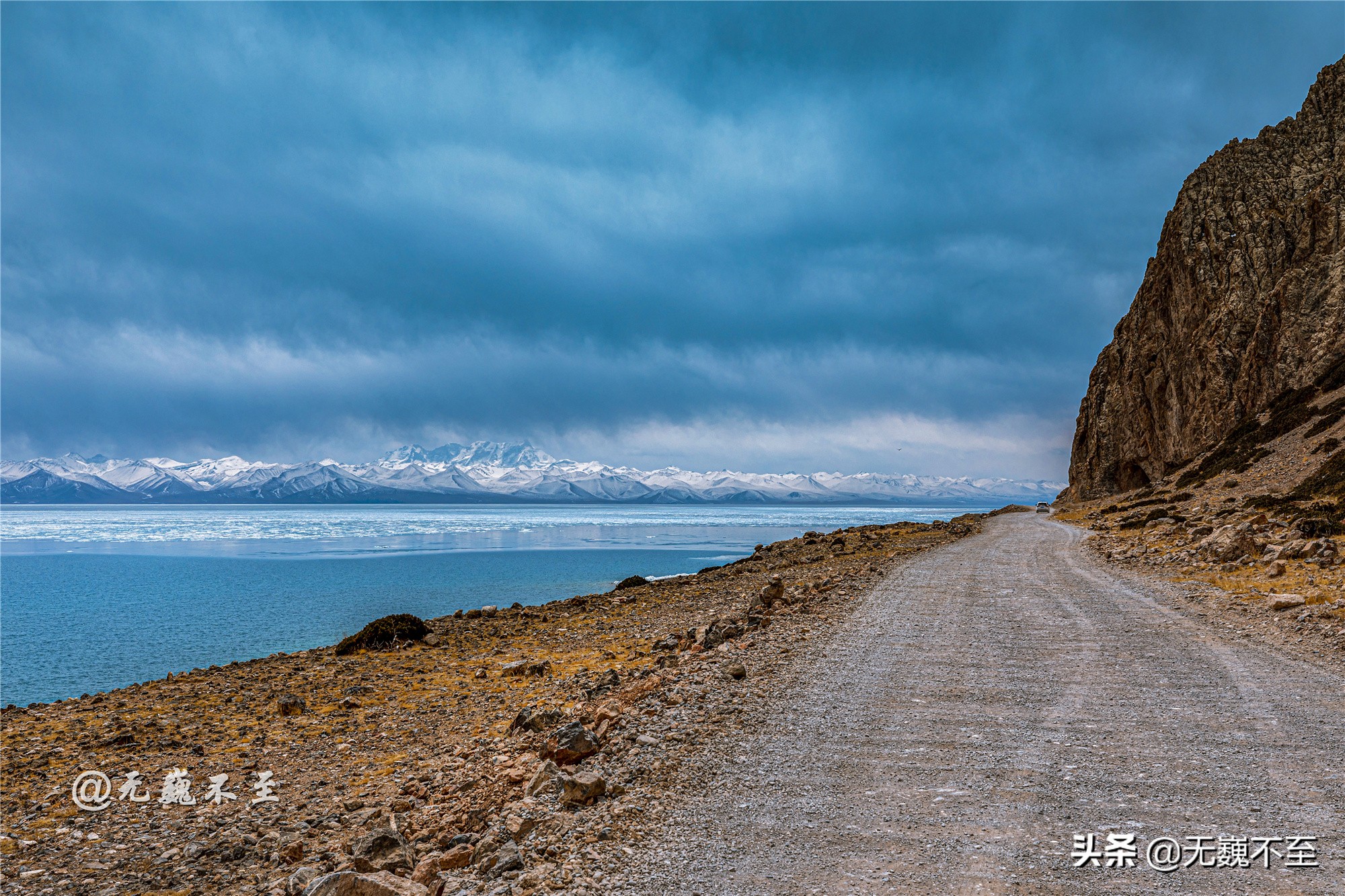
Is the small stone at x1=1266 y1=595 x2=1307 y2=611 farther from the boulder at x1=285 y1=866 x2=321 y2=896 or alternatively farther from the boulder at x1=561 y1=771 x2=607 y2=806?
the boulder at x1=285 y1=866 x2=321 y2=896

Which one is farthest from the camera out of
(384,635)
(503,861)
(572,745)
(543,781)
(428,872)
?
(384,635)

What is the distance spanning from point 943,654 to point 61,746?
45.8 ft

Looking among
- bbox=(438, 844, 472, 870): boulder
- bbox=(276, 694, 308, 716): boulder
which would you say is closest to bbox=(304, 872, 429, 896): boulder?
bbox=(438, 844, 472, 870): boulder

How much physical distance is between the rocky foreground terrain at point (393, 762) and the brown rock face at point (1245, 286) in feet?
179

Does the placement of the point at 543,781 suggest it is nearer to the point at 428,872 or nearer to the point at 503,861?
the point at 428,872

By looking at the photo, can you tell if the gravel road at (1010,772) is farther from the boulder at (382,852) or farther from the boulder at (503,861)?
the boulder at (382,852)

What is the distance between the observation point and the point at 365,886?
15.8 ft

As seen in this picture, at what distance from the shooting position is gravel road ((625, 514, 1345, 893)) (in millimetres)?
4305

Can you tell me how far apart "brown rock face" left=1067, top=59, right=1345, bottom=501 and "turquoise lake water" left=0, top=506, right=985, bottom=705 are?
43697mm

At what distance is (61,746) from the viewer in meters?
10.6

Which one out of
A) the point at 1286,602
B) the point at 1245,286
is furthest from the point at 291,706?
the point at 1245,286

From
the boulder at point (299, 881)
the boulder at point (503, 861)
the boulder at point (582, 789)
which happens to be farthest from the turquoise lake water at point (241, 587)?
the boulder at point (503, 861)

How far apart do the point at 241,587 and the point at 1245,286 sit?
77.9 metres

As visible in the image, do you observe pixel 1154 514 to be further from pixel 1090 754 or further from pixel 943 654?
pixel 1090 754
